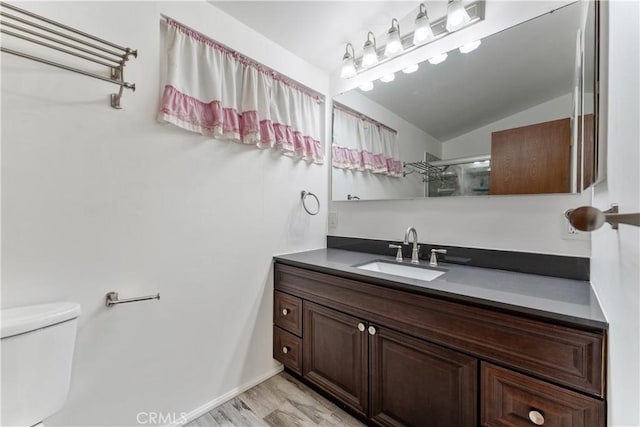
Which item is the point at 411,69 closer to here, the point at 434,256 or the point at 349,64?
the point at 349,64

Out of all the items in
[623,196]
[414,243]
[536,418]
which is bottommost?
[536,418]

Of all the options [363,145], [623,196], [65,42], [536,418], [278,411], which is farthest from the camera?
[363,145]

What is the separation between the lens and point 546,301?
38.7 inches

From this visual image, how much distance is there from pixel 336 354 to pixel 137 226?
4.19 feet

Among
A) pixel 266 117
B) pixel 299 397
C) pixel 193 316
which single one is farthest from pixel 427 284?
pixel 266 117

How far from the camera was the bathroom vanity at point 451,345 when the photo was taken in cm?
87

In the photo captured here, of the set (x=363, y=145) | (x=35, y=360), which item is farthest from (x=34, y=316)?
(x=363, y=145)

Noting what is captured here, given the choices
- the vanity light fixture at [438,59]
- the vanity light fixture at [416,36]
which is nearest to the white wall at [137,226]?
the vanity light fixture at [416,36]

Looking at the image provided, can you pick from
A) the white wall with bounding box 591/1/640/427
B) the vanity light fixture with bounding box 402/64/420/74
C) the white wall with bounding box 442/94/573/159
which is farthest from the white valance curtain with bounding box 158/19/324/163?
the white wall with bounding box 591/1/640/427

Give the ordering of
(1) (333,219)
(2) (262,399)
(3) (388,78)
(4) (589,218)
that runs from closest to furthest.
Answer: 1. (4) (589,218)
2. (2) (262,399)
3. (3) (388,78)
4. (1) (333,219)

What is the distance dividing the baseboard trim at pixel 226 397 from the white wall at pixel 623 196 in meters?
1.75

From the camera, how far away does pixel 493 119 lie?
1536 millimetres

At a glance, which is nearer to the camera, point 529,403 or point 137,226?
point 529,403

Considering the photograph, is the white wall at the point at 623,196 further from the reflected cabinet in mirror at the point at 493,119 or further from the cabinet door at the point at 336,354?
the cabinet door at the point at 336,354
